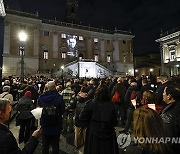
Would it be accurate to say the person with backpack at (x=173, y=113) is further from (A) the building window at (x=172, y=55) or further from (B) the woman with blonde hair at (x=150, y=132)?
(A) the building window at (x=172, y=55)

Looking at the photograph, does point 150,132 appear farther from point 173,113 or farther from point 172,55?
point 172,55

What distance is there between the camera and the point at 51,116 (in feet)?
13.6

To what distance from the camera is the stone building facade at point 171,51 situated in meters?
38.3

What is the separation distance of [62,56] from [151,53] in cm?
3086

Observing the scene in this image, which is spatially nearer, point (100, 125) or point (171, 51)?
point (100, 125)

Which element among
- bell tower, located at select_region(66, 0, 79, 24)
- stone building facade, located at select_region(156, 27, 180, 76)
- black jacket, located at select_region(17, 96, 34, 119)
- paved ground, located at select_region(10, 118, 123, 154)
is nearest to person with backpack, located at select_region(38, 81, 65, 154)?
paved ground, located at select_region(10, 118, 123, 154)

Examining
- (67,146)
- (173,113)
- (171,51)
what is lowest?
(67,146)

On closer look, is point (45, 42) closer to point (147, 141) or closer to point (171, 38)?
point (171, 38)

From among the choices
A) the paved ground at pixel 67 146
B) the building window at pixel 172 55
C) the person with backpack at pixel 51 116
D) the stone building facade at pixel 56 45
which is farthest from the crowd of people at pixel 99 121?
the building window at pixel 172 55

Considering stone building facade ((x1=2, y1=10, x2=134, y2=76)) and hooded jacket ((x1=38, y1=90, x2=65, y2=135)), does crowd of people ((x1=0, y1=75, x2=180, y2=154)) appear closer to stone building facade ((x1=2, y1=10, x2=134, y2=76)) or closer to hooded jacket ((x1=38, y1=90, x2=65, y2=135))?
hooded jacket ((x1=38, y1=90, x2=65, y2=135))

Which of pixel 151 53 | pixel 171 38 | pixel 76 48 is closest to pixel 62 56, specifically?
pixel 76 48

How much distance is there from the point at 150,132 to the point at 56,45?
41658 millimetres

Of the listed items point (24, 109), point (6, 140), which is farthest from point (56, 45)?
point (6, 140)

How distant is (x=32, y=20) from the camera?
124 ft
